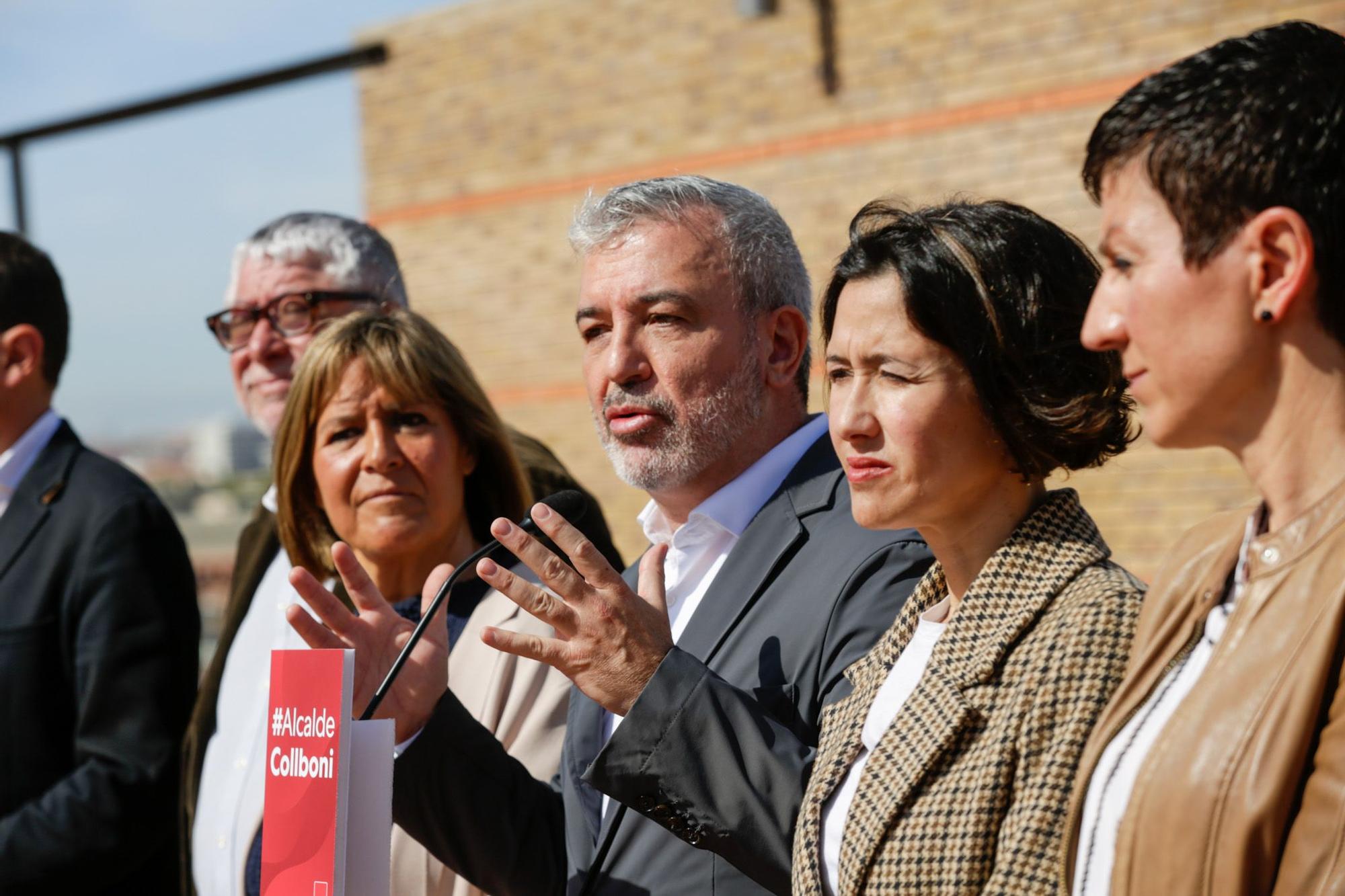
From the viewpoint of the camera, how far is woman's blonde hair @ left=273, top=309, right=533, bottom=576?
326cm

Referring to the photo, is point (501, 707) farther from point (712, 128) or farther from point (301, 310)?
point (712, 128)

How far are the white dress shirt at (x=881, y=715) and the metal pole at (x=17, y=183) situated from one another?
12258 mm

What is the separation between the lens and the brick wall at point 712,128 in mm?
8578

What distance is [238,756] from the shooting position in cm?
326

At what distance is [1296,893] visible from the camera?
1292mm

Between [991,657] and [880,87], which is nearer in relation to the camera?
[991,657]

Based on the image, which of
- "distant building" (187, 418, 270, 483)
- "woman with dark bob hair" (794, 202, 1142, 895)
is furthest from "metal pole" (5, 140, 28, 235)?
"woman with dark bob hair" (794, 202, 1142, 895)

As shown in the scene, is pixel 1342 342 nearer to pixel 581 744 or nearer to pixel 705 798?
pixel 705 798

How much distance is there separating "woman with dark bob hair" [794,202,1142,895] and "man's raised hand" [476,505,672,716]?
1.01 feet

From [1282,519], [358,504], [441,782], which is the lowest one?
[441,782]

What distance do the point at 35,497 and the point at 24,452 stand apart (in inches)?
7.1

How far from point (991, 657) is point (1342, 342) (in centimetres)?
59

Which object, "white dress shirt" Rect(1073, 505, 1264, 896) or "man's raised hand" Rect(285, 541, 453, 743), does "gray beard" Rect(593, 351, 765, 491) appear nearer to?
"man's raised hand" Rect(285, 541, 453, 743)

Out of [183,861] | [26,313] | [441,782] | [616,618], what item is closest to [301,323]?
[26,313]
